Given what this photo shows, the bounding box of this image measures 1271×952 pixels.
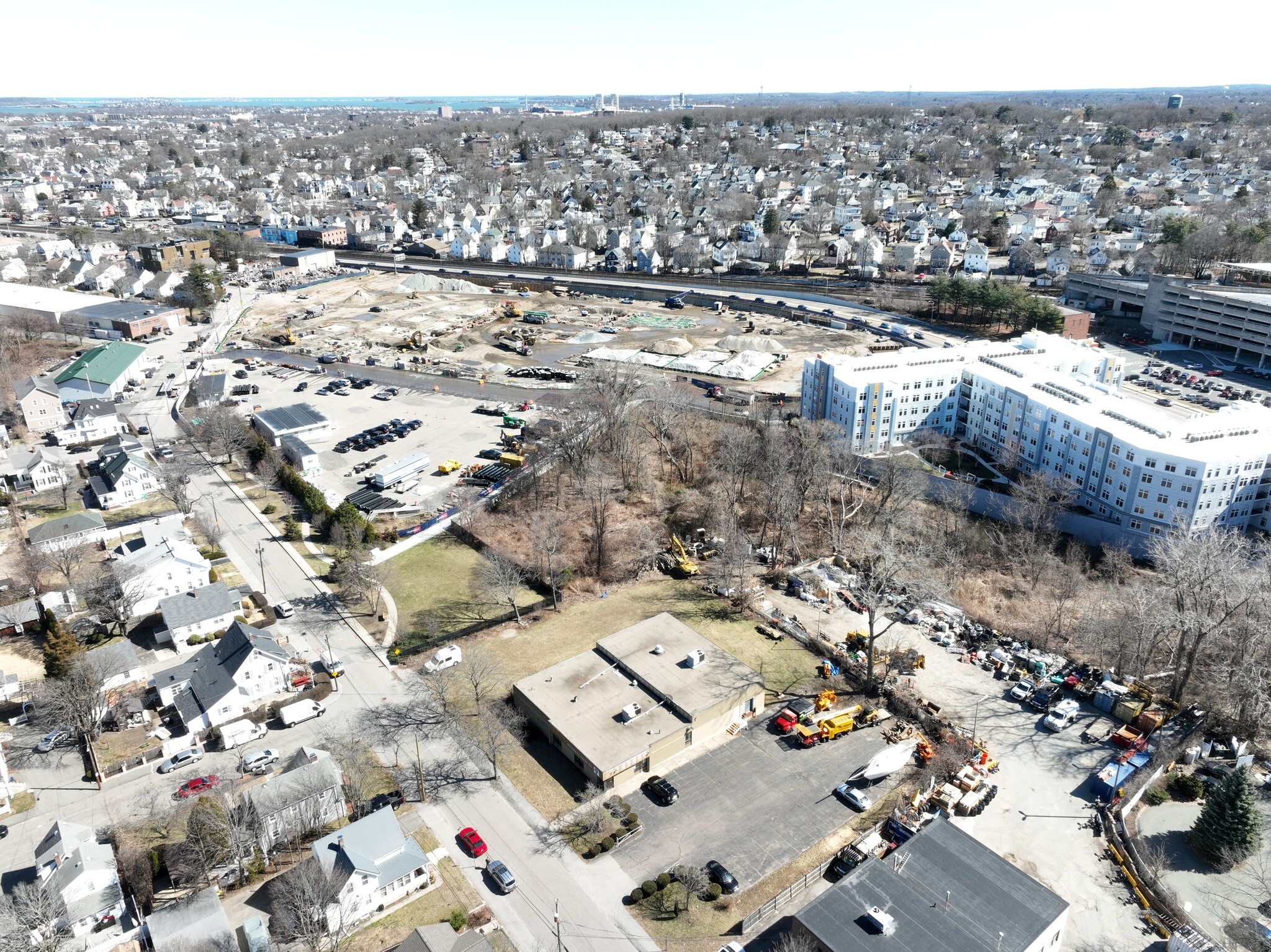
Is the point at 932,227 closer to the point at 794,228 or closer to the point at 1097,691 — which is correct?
the point at 794,228

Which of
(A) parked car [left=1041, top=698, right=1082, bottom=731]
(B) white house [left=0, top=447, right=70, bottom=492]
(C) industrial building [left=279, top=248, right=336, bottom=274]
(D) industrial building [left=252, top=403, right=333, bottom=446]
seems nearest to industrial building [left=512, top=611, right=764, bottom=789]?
(A) parked car [left=1041, top=698, right=1082, bottom=731]

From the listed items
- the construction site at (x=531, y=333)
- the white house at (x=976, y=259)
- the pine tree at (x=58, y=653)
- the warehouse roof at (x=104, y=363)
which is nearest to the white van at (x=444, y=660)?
the pine tree at (x=58, y=653)

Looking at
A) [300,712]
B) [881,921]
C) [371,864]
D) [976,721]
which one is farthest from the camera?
[976,721]

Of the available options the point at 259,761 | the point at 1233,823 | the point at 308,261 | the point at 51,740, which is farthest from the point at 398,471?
the point at 308,261

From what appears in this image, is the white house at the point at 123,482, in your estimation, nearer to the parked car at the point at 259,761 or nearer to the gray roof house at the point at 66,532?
the gray roof house at the point at 66,532

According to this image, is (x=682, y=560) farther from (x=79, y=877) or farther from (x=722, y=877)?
(x=79, y=877)

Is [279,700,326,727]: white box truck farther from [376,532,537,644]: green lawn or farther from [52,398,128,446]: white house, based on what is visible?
[52,398,128,446]: white house

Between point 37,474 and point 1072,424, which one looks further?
point 37,474
